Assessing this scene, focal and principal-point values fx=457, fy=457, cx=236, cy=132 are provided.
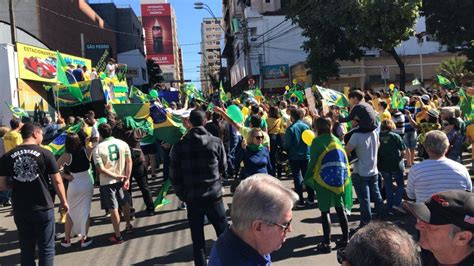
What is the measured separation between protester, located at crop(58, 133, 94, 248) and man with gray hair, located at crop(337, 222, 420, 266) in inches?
215

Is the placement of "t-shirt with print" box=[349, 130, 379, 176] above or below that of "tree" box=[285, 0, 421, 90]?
below

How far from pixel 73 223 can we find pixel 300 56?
46727 mm

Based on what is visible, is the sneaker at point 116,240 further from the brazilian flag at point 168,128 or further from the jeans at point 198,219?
the jeans at point 198,219

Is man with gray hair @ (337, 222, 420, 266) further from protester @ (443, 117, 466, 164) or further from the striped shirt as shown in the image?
protester @ (443, 117, 466, 164)

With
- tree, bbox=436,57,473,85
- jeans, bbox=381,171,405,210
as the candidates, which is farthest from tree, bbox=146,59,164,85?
jeans, bbox=381,171,405,210

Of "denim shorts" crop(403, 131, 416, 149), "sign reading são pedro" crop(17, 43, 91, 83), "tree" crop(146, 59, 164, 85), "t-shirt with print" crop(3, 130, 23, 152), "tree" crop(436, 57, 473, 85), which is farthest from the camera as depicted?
"tree" crop(146, 59, 164, 85)

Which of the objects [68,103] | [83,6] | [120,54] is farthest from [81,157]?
[120,54]

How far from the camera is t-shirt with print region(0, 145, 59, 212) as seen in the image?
481cm

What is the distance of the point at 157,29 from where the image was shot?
11062cm

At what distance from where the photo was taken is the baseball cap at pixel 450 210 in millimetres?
2162

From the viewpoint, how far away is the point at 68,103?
1506cm

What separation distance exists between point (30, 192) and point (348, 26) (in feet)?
81.5

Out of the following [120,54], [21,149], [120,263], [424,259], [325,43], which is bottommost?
[120,263]

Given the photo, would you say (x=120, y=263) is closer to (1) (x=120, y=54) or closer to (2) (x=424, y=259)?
(2) (x=424, y=259)
